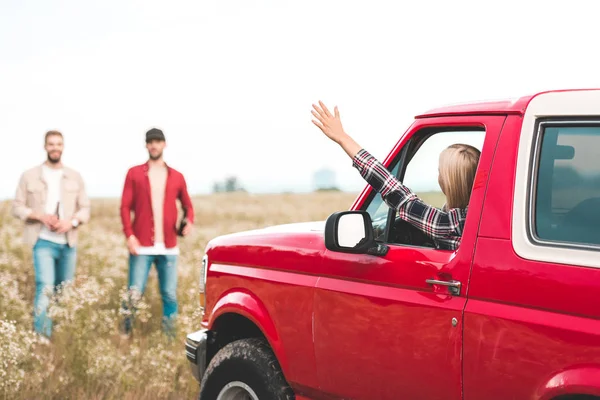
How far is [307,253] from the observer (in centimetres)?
435

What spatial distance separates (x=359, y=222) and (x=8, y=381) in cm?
368

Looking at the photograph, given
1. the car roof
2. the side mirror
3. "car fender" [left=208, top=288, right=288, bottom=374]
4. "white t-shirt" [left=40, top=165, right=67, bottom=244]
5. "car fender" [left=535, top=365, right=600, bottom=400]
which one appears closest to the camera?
"car fender" [left=535, top=365, right=600, bottom=400]

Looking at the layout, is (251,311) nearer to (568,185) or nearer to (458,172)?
(458,172)

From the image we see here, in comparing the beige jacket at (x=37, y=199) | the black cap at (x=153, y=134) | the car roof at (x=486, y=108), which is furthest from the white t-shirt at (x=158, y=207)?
the car roof at (x=486, y=108)

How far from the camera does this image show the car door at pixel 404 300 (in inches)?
138

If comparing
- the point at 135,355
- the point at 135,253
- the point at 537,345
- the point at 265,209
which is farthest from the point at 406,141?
the point at 265,209

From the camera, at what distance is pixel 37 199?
9.57 meters

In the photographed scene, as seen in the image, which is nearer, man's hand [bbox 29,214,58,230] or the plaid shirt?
the plaid shirt

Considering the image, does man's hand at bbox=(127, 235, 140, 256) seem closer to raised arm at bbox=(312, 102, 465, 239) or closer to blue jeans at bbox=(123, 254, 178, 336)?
A: blue jeans at bbox=(123, 254, 178, 336)

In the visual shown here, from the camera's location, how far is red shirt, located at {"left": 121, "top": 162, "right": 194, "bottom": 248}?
945cm

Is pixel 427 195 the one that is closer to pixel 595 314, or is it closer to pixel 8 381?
pixel 595 314

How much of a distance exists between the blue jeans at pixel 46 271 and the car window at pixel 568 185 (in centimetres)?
647

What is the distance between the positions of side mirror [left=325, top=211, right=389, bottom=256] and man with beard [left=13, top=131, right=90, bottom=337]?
6134mm

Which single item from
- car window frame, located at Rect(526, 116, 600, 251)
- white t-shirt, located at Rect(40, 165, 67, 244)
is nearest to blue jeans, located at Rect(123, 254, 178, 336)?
white t-shirt, located at Rect(40, 165, 67, 244)
